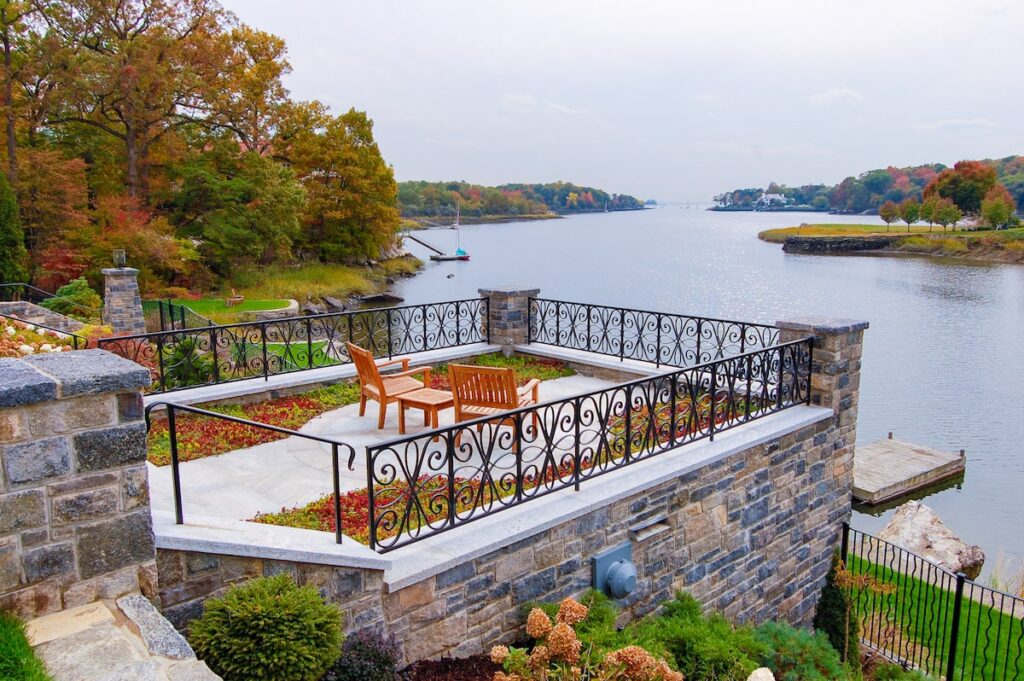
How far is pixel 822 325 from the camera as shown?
23.3ft

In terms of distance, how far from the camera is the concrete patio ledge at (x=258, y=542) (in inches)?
146

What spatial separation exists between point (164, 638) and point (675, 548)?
13.3 ft

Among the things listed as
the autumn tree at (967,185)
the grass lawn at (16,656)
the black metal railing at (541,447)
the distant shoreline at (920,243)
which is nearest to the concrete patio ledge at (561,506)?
the black metal railing at (541,447)

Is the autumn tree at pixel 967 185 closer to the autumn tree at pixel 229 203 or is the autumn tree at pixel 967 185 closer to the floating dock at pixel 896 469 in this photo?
the autumn tree at pixel 229 203

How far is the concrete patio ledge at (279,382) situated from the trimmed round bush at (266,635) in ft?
12.2

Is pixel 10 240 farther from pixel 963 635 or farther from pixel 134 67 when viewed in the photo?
pixel 963 635

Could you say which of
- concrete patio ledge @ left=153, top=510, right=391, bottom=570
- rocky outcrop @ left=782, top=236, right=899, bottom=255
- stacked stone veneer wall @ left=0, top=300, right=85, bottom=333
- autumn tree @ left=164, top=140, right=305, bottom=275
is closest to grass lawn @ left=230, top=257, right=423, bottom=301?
autumn tree @ left=164, top=140, right=305, bottom=275

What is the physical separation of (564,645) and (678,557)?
229 centimetres

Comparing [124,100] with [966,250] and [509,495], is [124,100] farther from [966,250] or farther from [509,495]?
[966,250]

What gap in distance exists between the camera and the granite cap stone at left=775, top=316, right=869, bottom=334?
708 centimetres

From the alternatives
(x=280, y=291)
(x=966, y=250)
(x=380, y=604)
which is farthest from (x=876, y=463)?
(x=966, y=250)

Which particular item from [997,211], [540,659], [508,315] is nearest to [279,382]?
[508,315]

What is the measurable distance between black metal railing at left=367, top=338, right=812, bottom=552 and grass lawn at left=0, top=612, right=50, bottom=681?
1758mm

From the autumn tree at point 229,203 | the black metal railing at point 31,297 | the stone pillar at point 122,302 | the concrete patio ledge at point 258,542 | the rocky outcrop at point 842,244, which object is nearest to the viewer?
the concrete patio ledge at point 258,542
